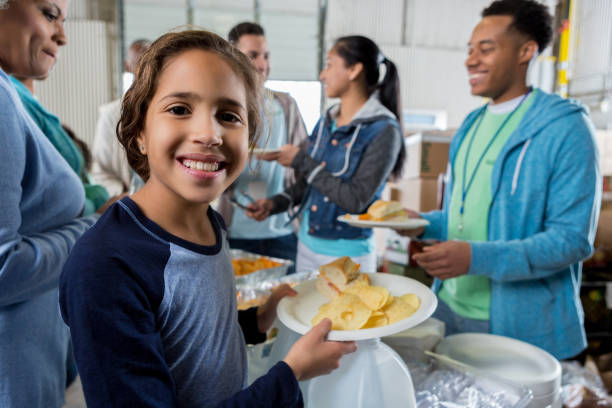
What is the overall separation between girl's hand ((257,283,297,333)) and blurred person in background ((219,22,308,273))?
120 centimetres

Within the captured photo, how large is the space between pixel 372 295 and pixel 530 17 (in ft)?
3.74

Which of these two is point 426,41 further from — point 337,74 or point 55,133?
point 55,133

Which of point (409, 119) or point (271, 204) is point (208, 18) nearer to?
point (409, 119)

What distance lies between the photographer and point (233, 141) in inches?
25.5

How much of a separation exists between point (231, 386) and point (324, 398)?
0.61 feet

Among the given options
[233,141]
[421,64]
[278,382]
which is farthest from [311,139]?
[421,64]

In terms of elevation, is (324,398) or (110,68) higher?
(110,68)

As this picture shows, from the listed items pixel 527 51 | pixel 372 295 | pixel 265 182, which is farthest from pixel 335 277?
pixel 265 182

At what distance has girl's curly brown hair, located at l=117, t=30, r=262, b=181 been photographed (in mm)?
654

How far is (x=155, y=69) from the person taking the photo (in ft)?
2.15

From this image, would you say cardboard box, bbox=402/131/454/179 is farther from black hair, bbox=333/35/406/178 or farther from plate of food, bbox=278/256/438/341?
plate of food, bbox=278/256/438/341

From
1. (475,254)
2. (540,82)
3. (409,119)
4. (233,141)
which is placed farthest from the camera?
(409,119)

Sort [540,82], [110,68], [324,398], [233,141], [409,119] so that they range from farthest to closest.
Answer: [409,119], [110,68], [540,82], [324,398], [233,141]

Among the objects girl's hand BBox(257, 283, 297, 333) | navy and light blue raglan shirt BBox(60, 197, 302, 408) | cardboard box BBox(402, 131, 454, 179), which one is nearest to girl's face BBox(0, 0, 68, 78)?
navy and light blue raglan shirt BBox(60, 197, 302, 408)
